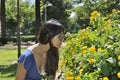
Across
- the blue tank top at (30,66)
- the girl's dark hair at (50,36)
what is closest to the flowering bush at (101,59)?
the girl's dark hair at (50,36)

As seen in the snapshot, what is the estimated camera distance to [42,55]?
12.4 feet

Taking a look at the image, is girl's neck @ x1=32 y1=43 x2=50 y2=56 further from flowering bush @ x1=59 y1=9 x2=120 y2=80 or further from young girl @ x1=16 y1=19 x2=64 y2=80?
flowering bush @ x1=59 y1=9 x2=120 y2=80

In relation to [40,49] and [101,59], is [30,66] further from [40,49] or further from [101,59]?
[101,59]

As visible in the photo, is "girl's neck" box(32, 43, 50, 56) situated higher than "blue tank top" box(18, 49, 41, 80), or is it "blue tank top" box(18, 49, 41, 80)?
"girl's neck" box(32, 43, 50, 56)

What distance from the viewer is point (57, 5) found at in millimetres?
58844

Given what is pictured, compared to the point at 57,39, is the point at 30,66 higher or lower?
lower

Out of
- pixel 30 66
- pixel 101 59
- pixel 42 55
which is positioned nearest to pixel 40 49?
pixel 42 55

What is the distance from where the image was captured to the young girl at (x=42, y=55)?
3639 millimetres

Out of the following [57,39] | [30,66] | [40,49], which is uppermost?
[57,39]

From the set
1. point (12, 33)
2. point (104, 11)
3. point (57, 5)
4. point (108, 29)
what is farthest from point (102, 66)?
point (57, 5)

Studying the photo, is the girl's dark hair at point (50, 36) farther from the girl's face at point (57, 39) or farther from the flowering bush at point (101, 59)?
the flowering bush at point (101, 59)

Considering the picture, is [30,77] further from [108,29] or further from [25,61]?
[108,29]

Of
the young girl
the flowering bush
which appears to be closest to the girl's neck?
the young girl

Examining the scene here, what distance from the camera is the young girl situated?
11.9ft
